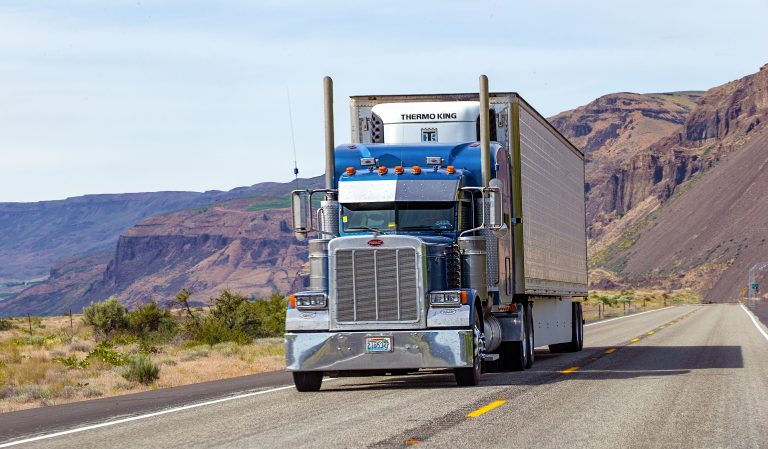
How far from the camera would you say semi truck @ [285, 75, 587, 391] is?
16.5 m

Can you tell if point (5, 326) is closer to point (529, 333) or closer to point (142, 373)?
point (142, 373)

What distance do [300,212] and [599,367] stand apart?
7297 mm

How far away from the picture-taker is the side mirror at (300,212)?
17.1m

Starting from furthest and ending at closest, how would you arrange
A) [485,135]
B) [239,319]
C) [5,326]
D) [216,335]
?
[5,326], [239,319], [216,335], [485,135]

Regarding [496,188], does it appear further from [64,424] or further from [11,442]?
[11,442]

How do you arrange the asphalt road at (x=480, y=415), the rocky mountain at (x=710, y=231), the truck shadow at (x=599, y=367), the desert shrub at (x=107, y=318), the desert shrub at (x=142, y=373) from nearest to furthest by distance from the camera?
the asphalt road at (x=480, y=415) → the truck shadow at (x=599, y=367) → the desert shrub at (x=142, y=373) → the desert shrub at (x=107, y=318) → the rocky mountain at (x=710, y=231)

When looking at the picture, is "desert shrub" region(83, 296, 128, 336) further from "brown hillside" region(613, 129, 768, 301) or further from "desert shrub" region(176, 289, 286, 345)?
"brown hillside" region(613, 129, 768, 301)

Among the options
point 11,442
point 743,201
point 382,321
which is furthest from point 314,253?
point 743,201

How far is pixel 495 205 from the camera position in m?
17.4

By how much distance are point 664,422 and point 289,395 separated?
6.06 meters

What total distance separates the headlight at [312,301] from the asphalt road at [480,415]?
1227 millimetres

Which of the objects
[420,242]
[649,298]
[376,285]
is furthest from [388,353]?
[649,298]

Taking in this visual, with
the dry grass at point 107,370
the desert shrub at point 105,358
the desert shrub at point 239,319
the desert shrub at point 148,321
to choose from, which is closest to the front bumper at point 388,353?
the dry grass at point 107,370

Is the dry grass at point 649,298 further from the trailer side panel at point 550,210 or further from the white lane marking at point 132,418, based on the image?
the white lane marking at point 132,418
